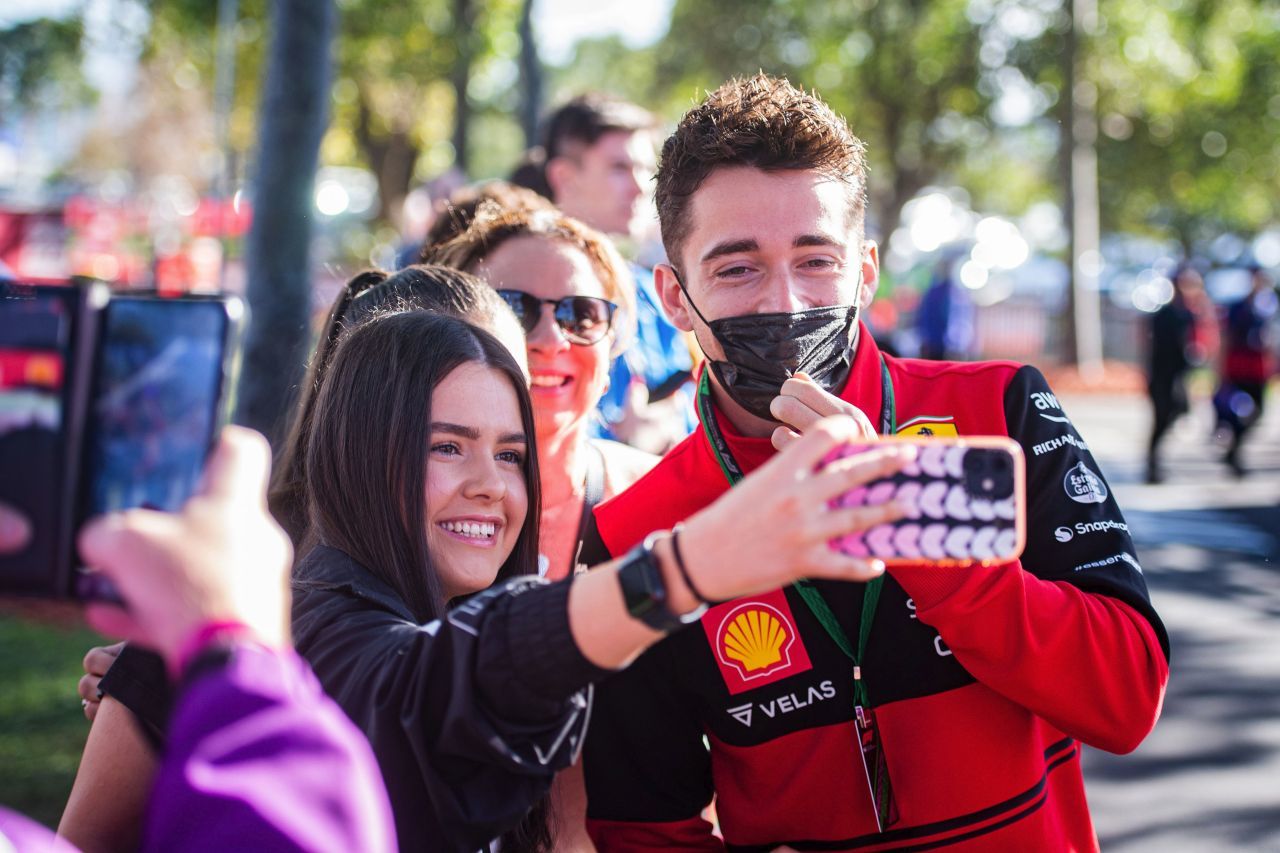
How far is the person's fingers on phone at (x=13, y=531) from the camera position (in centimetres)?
336

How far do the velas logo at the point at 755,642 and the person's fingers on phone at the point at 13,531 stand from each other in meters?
2.13

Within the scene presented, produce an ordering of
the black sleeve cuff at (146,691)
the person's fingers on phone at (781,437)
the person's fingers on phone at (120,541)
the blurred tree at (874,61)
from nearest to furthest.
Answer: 1. the person's fingers on phone at (120,541)
2. the black sleeve cuff at (146,691)
3. the person's fingers on phone at (781,437)
4. the blurred tree at (874,61)

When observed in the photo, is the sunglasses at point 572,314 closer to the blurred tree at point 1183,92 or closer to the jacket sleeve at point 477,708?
the jacket sleeve at point 477,708

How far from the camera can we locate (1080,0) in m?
24.4

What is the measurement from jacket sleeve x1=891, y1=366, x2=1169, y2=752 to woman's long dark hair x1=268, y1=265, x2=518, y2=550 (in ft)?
3.59

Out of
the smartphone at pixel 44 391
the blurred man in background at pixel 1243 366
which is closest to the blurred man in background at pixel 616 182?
the smartphone at pixel 44 391

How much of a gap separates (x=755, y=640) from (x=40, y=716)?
510cm

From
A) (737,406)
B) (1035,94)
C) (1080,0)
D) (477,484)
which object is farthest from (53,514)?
(1035,94)

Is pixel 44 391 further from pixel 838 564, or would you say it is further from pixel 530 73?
pixel 530 73

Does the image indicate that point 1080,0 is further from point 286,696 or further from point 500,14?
point 286,696

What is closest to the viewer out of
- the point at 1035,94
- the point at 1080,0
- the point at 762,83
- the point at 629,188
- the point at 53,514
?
the point at 762,83

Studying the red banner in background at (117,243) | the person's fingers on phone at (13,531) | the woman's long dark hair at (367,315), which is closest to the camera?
the woman's long dark hair at (367,315)

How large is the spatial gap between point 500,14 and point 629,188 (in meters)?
17.8

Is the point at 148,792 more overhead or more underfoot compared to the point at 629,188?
more underfoot
